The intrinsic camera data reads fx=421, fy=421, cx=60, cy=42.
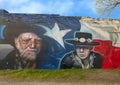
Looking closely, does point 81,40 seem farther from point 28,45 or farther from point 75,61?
point 28,45

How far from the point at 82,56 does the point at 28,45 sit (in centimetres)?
339

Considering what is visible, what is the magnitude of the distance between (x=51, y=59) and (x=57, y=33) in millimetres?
Result: 1678

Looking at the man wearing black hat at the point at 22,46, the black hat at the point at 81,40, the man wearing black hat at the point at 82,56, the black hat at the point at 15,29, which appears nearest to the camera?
the man wearing black hat at the point at 22,46

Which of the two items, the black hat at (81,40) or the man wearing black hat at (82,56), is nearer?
the man wearing black hat at (82,56)

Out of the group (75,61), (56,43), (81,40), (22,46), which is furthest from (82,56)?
(22,46)

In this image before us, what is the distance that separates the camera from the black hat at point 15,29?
2589cm

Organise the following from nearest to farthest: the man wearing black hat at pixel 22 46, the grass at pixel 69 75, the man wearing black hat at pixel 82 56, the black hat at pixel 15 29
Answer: the grass at pixel 69 75 → the man wearing black hat at pixel 22 46 → the man wearing black hat at pixel 82 56 → the black hat at pixel 15 29

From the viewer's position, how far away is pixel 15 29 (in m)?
Result: 26.0

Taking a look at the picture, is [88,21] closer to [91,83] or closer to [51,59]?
[51,59]

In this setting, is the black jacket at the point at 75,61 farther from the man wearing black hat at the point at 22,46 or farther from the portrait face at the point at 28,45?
the portrait face at the point at 28,45

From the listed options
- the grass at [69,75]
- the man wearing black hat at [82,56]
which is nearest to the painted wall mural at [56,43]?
the man wearing black hat at [82,56]

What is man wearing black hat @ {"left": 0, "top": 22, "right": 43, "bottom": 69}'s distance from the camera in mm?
25656

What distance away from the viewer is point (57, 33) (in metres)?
26.1

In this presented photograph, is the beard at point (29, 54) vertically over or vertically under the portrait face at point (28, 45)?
under
